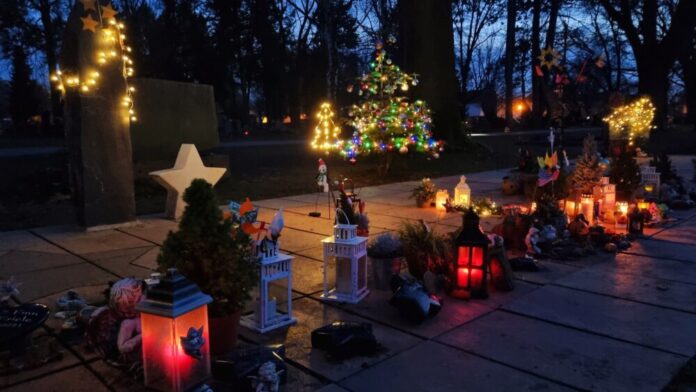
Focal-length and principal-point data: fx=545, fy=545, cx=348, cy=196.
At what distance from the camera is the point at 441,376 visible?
343 centimetres

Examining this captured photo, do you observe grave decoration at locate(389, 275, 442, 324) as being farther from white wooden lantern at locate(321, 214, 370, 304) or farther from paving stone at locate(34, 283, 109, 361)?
paving stone at locate(34, 283, 109, 361)

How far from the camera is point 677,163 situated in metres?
17.8

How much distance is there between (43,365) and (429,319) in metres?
2.80

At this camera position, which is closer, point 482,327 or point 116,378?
point 116,378

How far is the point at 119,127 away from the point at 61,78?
3.37 feet

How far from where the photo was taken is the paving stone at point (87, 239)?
269 inches

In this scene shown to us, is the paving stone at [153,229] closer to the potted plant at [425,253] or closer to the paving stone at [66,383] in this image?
the potted plant at [425,253]

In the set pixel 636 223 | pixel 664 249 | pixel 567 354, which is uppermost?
pixel 636 223

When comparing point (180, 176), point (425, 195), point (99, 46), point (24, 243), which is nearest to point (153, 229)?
point (180, 176)

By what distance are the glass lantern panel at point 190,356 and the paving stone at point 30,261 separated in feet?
11.6

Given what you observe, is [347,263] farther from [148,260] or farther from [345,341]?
[148,260]

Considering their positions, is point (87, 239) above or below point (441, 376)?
above

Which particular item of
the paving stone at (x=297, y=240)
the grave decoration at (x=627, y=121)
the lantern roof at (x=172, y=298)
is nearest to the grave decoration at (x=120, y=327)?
the lantern roof at (x=172, y=298)

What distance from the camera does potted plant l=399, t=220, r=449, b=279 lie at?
5.27 meters
